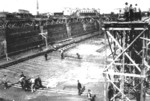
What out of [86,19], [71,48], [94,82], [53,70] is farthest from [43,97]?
[86,19]

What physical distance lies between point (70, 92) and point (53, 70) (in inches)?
284

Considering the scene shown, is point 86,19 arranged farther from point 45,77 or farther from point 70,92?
point 70,92

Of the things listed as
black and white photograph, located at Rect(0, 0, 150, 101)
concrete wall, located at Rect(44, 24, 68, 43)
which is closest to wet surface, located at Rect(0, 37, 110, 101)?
black and white photograph, located at Rect(0, 0, 150, 101)

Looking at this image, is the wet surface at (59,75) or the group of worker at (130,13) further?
the wet surface at (59,75)

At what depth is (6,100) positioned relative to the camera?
1414 centimetres

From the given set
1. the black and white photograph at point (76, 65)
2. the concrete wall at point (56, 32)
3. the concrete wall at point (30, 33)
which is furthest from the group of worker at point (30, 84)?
the concrete wall at point (56, 32)

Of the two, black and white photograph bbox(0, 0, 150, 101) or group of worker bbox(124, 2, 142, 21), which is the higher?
group of worker bbox(124, 2, 142, 21)

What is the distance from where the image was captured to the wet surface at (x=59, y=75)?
1498 centimetres

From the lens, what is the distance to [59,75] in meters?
20.4

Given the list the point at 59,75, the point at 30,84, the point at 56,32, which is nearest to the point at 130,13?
the point at 30,84

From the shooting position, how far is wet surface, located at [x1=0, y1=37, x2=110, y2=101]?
15.0 metres

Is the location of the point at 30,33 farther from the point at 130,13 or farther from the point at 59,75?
the point at 130,13

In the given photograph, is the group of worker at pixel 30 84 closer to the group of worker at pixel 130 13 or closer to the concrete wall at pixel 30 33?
the group of worker at pixel 130 13

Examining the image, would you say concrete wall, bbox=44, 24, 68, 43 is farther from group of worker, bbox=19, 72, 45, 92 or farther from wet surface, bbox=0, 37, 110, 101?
group of worker, bbox=19, 72, 45, 92
